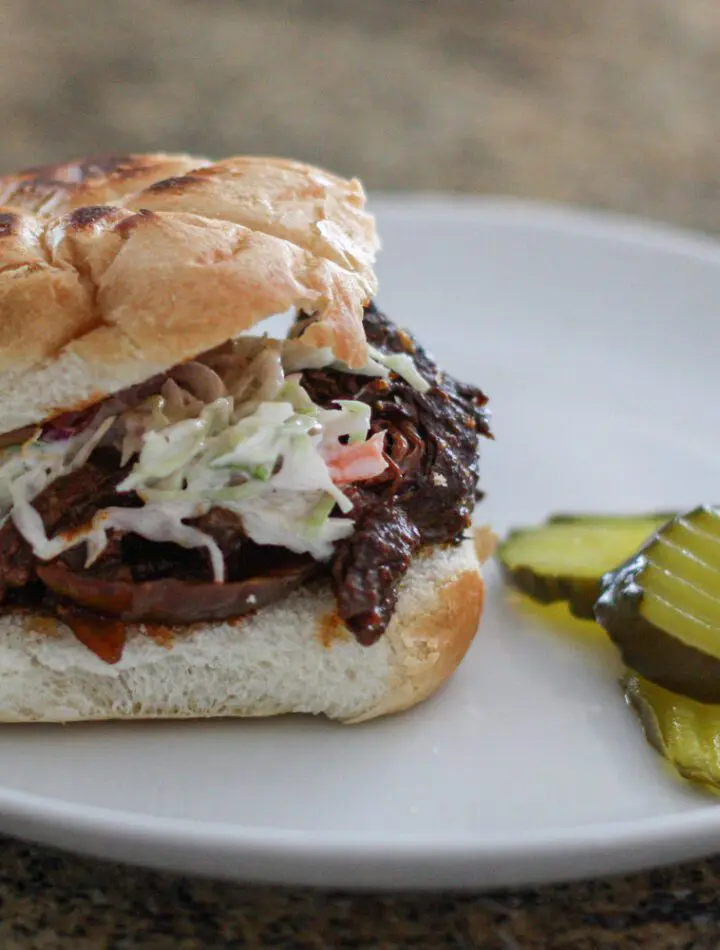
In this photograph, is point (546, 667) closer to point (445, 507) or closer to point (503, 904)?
point (445, 507)

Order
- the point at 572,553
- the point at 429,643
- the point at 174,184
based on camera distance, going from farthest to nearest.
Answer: the point at 572,553 → the point at 174,184 → the point at 429,643

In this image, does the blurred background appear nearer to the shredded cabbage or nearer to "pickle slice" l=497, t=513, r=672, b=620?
A: "pickle slice" l=497, t=513, r=672, b=620

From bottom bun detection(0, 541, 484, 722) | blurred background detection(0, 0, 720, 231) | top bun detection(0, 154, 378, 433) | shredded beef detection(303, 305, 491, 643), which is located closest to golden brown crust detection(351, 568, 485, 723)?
Result: bottom bun detection(0, 541, 484, 722)

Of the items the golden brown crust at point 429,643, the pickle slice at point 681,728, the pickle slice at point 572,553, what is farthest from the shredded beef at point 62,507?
the pickle slice at point 681,728

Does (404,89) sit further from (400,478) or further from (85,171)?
(400,478)

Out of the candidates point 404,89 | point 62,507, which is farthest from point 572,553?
point 404,89

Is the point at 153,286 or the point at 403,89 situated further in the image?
the point at 403,89

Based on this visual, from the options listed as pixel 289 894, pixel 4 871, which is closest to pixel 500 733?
pixel 289 894
